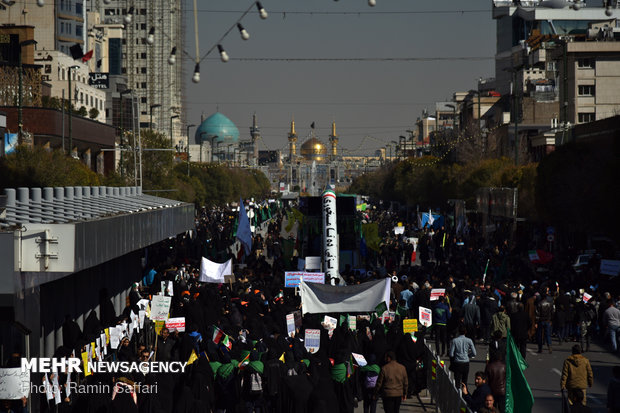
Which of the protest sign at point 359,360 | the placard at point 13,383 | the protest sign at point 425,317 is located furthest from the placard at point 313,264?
the placard at point 13,383

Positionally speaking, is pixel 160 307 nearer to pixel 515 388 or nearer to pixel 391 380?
pixel 391 380

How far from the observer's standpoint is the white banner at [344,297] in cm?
2206

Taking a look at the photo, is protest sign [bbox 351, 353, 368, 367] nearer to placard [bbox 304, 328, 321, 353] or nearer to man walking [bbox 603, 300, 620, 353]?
placard [bbox 304, 328, 321, 353]

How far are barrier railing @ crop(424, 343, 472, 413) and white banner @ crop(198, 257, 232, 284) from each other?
10103 millimetres

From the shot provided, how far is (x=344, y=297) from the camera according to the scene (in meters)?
22.2

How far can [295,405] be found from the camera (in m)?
13.7

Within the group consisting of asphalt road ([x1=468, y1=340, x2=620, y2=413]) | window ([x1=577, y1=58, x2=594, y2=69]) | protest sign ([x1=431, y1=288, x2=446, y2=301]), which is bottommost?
asphalt road ([x1=468, y1=340, x2=620, y2=413])

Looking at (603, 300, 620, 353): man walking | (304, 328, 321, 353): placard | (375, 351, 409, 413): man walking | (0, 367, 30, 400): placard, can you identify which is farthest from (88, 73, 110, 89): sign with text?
(0, 367, 30, 400): placard

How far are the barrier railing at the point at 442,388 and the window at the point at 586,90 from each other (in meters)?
64.4

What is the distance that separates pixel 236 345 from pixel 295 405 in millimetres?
2623

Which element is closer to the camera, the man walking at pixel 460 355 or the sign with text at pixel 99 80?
the man walking at pixel 460 355

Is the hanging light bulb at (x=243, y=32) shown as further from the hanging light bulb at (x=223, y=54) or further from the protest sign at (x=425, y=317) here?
the protest sign at (x=425, y=317)

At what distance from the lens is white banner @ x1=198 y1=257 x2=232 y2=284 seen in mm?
27828

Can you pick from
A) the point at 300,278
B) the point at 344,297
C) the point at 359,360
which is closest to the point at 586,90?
the point at 300,278
